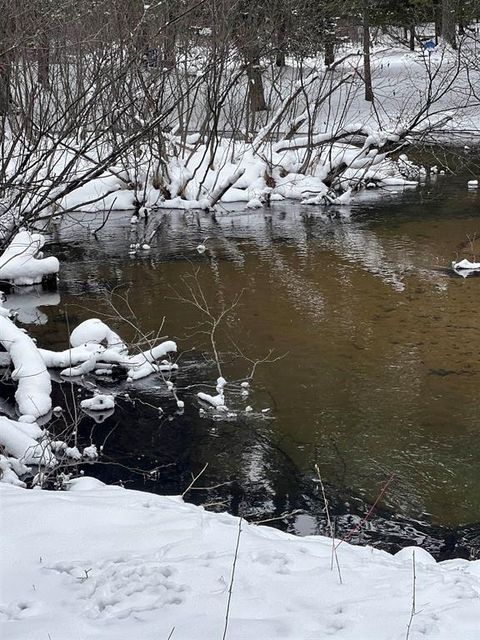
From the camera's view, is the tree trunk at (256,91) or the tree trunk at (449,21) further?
the tree trunk at (449,21)

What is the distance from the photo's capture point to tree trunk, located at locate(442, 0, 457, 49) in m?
34.2

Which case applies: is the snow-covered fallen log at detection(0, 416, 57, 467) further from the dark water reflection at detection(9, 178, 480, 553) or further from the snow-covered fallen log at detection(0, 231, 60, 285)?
the snow-covered fallen log at detection(0, 231, 60, 285)

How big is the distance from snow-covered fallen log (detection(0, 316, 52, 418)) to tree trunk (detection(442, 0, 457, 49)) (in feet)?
97.2

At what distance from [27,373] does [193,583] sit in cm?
501

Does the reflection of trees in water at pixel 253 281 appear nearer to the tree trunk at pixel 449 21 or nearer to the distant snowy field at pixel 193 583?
the distant snowy field at pixel 193 583

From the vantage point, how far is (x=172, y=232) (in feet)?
53.6

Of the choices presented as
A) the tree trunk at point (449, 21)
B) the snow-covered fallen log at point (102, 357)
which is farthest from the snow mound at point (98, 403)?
the tree trunk at point (449, 21)

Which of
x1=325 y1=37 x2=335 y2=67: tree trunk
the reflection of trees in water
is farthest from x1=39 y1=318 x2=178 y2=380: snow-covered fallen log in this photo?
x1=325 y1=37 x2=335 y2=67: tree trunk

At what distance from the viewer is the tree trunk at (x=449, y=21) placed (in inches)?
1347

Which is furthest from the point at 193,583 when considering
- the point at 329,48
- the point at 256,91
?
the point at 329,48

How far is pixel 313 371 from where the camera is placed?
29.4 ft

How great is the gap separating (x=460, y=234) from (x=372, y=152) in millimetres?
5263

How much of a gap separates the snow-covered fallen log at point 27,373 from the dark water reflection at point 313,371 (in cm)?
28

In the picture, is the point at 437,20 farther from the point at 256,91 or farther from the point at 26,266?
the point at 26,266
